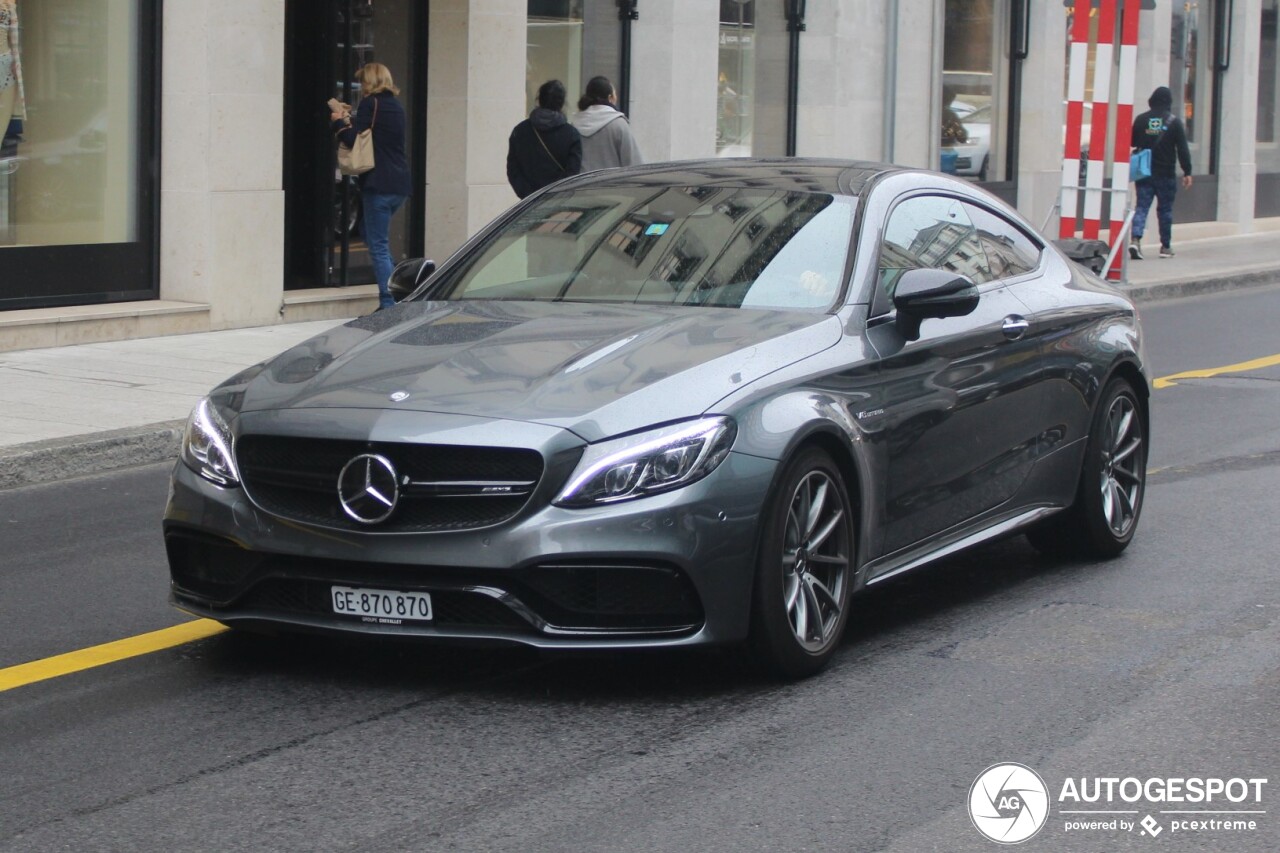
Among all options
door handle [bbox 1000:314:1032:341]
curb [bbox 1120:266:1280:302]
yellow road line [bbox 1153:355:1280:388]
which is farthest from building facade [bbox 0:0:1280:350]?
door handle [bbox 1000:314:1032:341]

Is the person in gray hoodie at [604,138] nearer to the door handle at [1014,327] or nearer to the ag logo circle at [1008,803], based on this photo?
the door handle at [1014,327]

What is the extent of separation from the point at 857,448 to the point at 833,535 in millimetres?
282

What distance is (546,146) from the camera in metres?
15.0

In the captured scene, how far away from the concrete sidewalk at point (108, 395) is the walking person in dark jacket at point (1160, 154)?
43.5 ft

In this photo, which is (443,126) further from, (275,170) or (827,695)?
(827,695)

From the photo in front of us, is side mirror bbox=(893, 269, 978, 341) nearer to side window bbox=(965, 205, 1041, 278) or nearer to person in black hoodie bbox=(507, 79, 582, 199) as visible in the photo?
side window bbox=(965, 205, 1041, 278)

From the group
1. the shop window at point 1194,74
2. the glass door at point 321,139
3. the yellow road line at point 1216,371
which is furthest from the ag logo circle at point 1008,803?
the shop window at point 1194,74

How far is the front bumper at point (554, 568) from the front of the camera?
5.29 m

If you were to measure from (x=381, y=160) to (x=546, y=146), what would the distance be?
1319 millimetres

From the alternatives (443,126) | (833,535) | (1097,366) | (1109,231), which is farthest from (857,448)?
(1109,231)

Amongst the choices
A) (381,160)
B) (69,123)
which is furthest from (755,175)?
(69,123)

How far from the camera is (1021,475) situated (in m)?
7.14

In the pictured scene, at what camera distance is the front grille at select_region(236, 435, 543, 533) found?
5316 millimetres

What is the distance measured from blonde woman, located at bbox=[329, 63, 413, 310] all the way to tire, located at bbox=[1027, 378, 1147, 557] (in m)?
8.24
